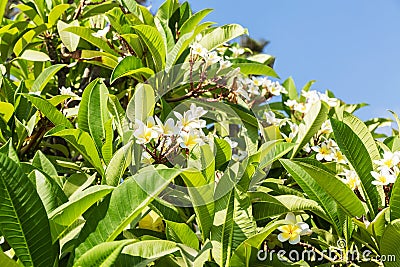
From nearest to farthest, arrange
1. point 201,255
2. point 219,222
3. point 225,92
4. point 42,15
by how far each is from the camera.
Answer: point 201,255 → point 219,222 → point 225,92 → point 42,15

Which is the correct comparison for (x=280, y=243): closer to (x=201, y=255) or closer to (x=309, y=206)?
(x=309, y=206)

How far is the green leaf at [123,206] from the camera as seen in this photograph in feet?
2.45

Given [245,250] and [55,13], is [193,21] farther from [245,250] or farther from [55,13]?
[245,250]

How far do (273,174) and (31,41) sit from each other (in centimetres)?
110

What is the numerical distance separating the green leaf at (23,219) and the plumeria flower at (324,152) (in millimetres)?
917

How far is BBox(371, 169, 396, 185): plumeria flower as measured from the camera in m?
1.09

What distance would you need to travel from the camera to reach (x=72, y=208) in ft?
2.57

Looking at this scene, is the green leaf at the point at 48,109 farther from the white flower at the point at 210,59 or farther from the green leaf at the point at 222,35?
the green leaf at the point at 222,35

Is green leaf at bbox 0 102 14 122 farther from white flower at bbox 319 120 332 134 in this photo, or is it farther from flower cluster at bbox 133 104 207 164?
white flower at bbox 319 120 332 134

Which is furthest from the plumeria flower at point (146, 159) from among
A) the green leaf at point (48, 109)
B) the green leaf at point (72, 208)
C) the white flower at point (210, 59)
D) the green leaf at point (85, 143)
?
the white flower at point (210, 59)

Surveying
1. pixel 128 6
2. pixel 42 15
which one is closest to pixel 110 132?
pixel 128 6

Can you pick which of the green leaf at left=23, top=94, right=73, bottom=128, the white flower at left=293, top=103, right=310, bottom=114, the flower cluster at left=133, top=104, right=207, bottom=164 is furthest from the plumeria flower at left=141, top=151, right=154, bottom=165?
the white flower at left=293, top=103, right=310, bottom=114

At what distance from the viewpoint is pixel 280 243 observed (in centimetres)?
112

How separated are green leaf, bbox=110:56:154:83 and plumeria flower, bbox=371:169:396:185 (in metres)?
0.71
